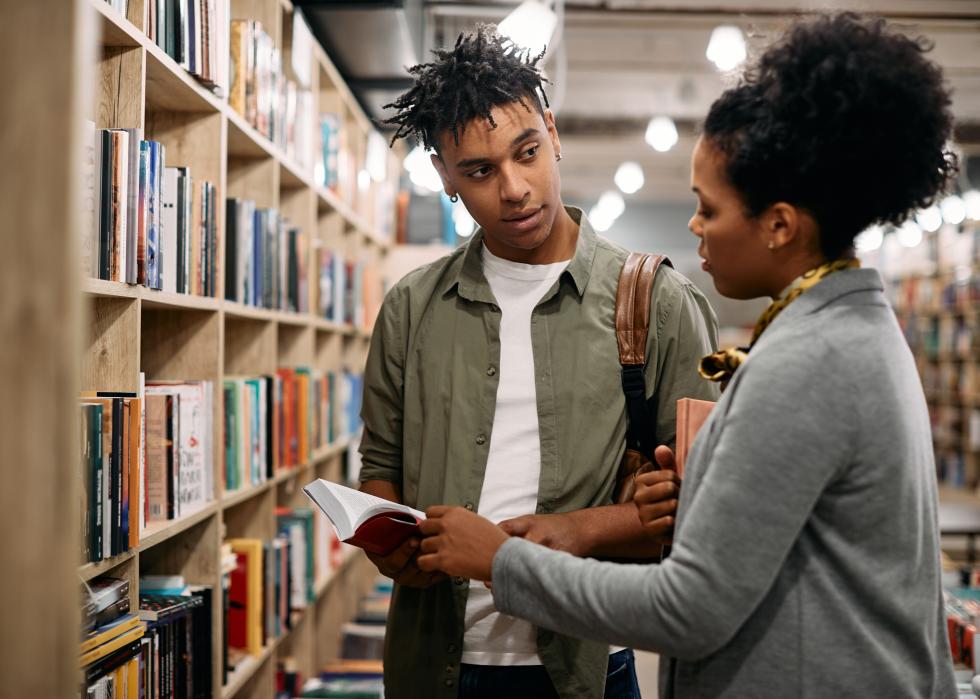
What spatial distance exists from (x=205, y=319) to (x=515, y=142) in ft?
3.08

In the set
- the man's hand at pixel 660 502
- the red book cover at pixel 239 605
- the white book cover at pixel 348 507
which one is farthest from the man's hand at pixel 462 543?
the red book cover at pixel 239 605

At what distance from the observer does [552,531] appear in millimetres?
1310

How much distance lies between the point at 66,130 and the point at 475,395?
93cm

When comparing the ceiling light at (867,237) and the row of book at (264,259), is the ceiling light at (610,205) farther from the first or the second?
the row of book at (264,259)

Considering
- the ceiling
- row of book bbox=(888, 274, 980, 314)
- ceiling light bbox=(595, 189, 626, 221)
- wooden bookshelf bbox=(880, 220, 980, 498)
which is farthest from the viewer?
ceiling light bbox=(595, 189, 626, 221)

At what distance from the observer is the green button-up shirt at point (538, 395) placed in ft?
4.59

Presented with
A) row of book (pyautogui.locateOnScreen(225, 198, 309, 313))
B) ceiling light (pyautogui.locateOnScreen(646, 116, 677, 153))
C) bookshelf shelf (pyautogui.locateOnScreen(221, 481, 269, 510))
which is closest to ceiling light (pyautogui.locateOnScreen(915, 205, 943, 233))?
ceiling light (pyautogui.locateOnScreen(646, 116, 677, 153))

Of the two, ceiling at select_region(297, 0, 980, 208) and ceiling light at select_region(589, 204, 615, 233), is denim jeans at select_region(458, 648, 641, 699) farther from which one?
ceiling light at select_region(589, 204, 615, 233)

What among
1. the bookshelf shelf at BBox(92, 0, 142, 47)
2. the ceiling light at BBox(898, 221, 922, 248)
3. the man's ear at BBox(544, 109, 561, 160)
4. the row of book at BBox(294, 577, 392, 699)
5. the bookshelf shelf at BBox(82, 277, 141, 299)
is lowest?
the row of book at BBox(294, 577, 392, 699)

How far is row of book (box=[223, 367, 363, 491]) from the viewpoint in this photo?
2.20m

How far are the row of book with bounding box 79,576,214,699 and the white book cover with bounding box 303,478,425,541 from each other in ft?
1.32

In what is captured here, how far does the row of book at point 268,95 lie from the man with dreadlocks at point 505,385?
2.82ft

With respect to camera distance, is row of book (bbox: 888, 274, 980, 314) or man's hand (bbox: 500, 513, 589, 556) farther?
row of book (bbox: 888, 274, 980, 314)

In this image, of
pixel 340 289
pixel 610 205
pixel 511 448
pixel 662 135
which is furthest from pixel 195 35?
pixel 610 205
